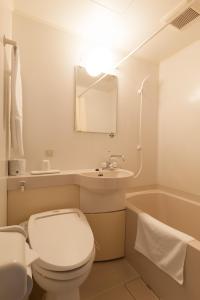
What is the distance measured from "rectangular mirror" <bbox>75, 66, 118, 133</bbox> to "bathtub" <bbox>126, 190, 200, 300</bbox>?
855mm

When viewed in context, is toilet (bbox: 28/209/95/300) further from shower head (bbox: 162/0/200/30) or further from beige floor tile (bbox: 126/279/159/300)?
shower head (bbox: 162/0/200/30)

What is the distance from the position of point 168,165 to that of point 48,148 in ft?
4.63

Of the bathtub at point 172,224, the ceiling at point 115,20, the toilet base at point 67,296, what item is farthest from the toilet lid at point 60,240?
the ceiling at point 115,20

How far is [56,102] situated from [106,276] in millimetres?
1607

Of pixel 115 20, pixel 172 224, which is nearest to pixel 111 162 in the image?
pixel 172 224

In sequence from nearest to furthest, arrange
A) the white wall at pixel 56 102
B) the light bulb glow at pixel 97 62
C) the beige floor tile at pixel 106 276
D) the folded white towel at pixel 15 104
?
1. the folded white towel at pixel 15 104
2. the beige floor tile at pixel 106 276
3. the white wall at pixel 56 102
4. the light bulb glow at pixel 97 62

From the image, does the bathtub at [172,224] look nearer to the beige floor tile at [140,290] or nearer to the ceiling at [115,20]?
the beige floor tile at [140,290]

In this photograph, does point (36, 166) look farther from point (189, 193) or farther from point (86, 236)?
point (189, 193)

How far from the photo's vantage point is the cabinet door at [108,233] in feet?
5.20

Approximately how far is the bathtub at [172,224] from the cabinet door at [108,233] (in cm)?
8

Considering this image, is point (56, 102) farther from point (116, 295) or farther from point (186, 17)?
point (116, 295)

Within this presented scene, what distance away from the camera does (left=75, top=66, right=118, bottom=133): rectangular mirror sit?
1797 mm

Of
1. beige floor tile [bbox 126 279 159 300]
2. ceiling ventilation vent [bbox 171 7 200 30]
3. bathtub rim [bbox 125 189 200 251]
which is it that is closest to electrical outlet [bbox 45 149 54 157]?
bathtub rim [bbox 125 189 200 251]

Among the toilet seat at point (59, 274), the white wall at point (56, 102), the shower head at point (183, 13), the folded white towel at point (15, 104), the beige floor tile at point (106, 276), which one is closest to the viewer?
the toilet seat at point (59, 274)
